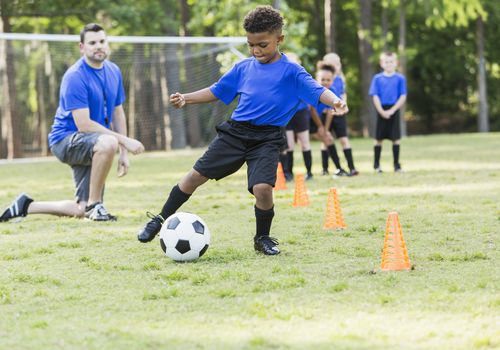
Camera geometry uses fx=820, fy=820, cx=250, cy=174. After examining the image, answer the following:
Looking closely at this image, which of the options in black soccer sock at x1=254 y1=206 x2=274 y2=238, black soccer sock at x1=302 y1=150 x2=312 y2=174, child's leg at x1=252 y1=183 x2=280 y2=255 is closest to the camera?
child's leg at x1=252 y1=183 x2=280 y2=255

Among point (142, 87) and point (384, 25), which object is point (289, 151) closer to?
point (142, 87)

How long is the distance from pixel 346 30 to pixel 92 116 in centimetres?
3093

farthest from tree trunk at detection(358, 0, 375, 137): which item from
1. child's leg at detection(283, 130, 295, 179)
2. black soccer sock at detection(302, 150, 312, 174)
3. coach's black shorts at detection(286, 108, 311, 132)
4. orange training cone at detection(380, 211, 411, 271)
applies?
orange training cone at detection(380, 211, 411, 271)

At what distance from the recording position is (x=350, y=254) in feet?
19.4

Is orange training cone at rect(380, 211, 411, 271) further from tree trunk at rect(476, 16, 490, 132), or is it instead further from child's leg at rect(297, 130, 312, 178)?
tree trunk at rect(476, 16, 490, 132)

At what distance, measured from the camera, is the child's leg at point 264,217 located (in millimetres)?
5934

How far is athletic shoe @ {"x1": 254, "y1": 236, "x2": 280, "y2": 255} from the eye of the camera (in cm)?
598

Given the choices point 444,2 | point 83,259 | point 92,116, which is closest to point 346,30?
point 444,2

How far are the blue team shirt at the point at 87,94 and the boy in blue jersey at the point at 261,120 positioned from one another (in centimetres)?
222

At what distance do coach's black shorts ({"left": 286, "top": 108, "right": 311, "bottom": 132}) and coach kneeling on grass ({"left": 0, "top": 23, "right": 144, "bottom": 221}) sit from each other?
3.79m

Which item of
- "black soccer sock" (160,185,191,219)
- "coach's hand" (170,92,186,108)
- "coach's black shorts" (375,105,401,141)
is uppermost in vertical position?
"coach's hand" (170,92,186,108)

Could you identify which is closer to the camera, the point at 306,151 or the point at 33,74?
the point at 306,151

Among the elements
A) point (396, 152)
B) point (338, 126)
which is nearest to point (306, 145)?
point (338, 126)

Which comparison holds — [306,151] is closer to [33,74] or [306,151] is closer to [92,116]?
[92,116]
